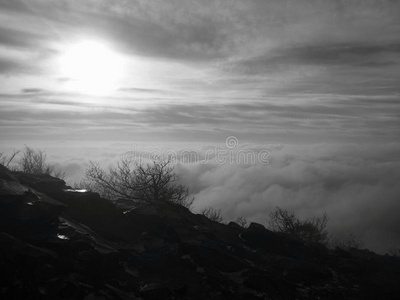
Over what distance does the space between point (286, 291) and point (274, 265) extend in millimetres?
2662

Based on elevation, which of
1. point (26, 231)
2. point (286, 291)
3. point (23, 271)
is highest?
point (26, 231)

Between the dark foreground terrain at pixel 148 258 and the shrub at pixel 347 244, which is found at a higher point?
the dark foreground terrain at pixel 148 258

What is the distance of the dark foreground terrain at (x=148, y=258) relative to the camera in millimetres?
11242

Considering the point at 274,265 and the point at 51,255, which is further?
the point at 274,265

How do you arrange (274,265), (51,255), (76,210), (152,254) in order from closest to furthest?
(51,255), (152,254), (274,265), (76,210)

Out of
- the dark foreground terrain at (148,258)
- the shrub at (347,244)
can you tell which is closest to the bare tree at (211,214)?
the shrub at (347,244)

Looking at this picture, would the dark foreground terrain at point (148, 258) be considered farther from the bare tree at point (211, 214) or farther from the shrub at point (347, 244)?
the bare tree at point (211, 214)

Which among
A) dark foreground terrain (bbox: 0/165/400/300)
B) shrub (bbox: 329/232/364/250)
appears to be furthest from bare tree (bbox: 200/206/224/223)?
dark foreground terrain (bbox: 0/165/400/300)

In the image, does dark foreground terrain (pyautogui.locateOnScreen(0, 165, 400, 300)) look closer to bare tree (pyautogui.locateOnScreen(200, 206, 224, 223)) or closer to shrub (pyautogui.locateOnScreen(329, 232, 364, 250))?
shrub (pyautogui.locateOnScreen(329, 232, 364, 250))

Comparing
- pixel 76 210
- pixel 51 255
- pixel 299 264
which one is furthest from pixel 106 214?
pixel 299 264

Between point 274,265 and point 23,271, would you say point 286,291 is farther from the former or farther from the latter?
point 23,271

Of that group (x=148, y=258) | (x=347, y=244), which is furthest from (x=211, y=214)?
(x=148, y=258)

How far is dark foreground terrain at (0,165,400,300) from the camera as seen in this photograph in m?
11.2

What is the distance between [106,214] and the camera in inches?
677
